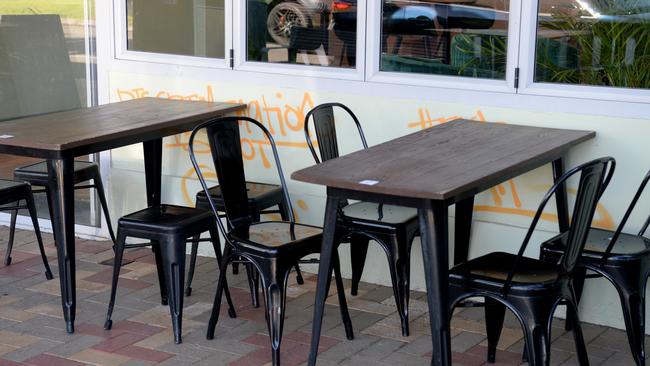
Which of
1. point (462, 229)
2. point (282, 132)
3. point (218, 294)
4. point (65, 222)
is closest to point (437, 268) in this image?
point (218, 294)

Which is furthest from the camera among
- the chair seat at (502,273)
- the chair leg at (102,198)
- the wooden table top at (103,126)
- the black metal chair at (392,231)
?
the chair leg at (102,198)

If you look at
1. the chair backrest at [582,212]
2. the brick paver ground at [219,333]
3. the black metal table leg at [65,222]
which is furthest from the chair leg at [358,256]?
the chair backrest at [582,212]

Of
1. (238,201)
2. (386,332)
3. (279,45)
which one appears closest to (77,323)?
(238,201)

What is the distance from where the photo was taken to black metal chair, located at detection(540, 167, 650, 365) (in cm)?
404

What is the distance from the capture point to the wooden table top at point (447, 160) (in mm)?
3572

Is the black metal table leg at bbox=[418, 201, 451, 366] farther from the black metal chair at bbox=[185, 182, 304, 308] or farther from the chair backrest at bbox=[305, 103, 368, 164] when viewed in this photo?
the black metal chair at bbox=[185, 182, 304, 308]

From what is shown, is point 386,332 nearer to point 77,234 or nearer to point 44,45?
point 77,234

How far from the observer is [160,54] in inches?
229

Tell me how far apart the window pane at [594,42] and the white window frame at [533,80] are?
3 cm

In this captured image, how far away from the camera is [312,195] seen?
5410 mm

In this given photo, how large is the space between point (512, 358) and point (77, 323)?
78.4 inches

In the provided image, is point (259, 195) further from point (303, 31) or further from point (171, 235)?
point (303, 31)

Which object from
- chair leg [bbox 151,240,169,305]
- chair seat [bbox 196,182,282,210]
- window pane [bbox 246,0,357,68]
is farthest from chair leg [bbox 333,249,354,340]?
window pane [bbox 246,0,357,68]

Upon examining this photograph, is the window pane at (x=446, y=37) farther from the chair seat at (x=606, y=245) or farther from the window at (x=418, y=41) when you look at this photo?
the chair seat at (x=606, y=245)
